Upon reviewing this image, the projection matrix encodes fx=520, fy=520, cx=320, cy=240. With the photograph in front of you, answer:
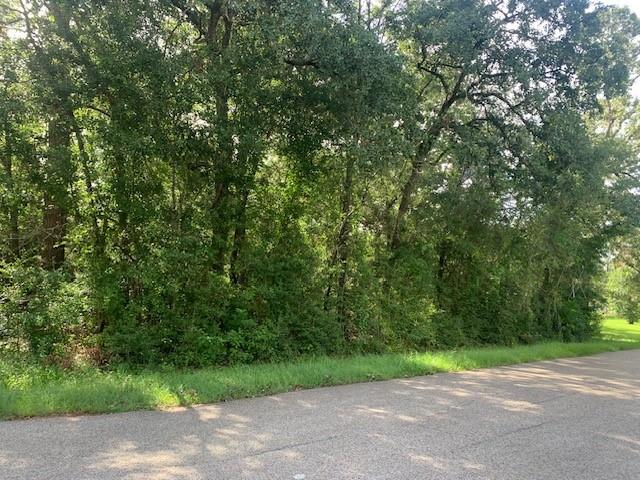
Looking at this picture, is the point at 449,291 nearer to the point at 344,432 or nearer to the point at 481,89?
the point at 481,89

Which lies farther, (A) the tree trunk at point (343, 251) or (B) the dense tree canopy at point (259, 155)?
(A) the tree trunk at point (343, 251)

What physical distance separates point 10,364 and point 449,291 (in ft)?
→ 51.2

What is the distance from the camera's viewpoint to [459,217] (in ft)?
60.8

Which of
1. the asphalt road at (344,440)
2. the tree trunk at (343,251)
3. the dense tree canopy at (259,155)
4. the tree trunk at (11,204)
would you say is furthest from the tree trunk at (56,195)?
the tree trunk at (343,251)

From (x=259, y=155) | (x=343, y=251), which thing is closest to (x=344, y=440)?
(x=259, y=155)

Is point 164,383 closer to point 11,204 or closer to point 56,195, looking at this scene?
point 56,195

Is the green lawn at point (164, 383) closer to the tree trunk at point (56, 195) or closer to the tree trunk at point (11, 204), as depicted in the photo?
the tree trunk at point (56, 195)

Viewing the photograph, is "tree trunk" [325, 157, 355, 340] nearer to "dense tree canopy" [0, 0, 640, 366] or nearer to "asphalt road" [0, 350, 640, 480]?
"dense tree canopy" [0, 0, 640, 366]

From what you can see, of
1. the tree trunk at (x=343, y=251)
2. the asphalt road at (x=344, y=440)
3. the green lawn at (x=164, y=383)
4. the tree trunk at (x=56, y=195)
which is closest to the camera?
the asphalt road at (x=344, y=440)

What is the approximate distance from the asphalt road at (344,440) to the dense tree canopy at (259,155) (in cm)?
473

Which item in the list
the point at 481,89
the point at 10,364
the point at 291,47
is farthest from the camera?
the point at 481,89

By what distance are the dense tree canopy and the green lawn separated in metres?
1.88

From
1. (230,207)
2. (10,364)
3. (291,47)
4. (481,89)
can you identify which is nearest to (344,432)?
(10,364)

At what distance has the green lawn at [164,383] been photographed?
7.00 metres
